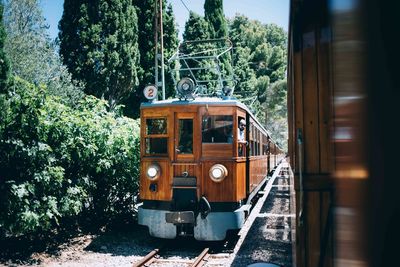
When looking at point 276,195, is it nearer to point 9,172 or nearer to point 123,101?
point 9,172

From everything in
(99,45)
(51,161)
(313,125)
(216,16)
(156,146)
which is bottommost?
(51,161)

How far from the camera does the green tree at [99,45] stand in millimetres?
18250

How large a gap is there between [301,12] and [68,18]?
18809mm

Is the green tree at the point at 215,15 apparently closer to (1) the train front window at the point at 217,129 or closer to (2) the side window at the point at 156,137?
(2) the side window at the point at 156,137

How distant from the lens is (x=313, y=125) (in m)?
2.69

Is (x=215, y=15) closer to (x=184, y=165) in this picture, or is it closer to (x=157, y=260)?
(x=184, y=165)

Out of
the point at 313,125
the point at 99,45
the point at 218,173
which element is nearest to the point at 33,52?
the point at 99,45

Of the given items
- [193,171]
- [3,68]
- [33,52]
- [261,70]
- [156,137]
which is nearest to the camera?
[3,68]

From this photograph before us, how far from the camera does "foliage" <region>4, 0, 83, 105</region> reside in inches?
604

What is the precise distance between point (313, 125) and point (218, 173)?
3.69 meters

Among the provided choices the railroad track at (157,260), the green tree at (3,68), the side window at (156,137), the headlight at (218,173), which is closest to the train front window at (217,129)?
the headlight at (218,173)

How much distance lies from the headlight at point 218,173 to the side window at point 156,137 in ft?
3.47

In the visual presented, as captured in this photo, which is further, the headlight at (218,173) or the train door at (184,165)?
the train door at (184,165)

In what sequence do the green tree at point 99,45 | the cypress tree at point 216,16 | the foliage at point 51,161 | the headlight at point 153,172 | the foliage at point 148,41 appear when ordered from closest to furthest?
the foliage at point 51,161 < the headlight at point 153,172 < the green tree at point 99,45 < the foliage at point 148,41 < the cypress tree at point 216,16
